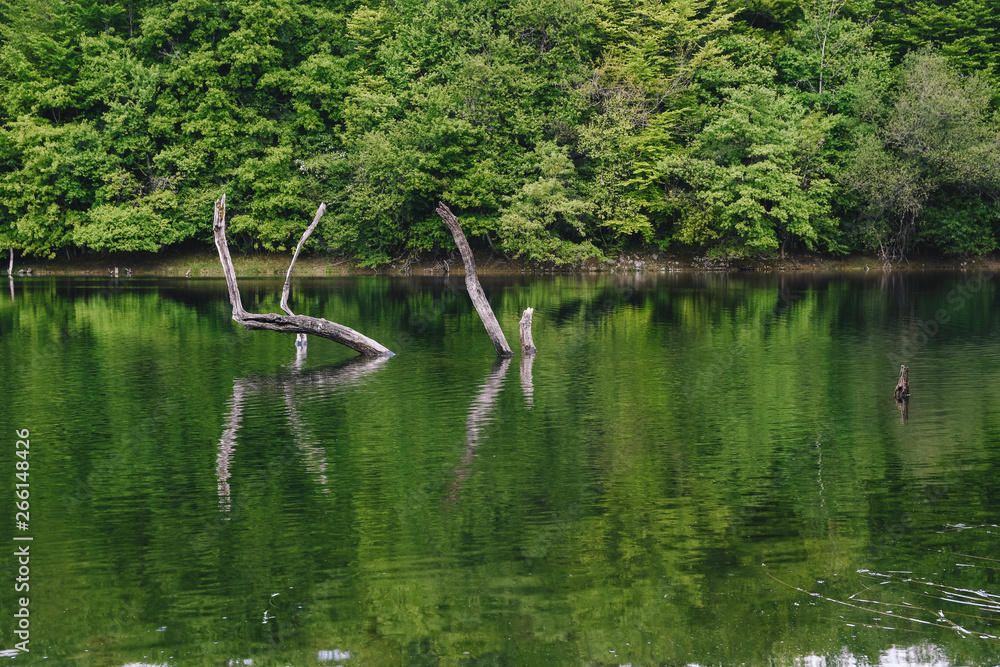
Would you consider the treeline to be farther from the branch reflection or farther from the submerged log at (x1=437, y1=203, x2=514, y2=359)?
the branch reflection

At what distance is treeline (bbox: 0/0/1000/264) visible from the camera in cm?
6494

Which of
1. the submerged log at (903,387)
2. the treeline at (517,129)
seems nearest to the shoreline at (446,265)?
the treeline at (517,129)

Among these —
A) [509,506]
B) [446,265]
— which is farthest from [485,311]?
[446,265]

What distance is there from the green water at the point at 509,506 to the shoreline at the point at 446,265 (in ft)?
127

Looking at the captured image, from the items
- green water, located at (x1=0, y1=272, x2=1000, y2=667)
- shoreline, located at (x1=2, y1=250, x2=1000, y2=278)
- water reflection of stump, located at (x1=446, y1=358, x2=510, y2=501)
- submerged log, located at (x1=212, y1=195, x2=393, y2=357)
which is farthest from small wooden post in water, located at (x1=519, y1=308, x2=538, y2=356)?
shoreline, located at (x1=2, y1=250, x2=1000, y2=278)

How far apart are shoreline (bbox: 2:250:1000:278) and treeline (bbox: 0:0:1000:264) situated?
1.30 meters

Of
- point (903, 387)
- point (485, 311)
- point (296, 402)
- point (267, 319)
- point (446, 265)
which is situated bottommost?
point (296, 402)

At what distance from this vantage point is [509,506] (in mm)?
14078

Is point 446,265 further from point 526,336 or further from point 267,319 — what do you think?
point 267,319

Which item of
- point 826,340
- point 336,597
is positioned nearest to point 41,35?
point 826,340

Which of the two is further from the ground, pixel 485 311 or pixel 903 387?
pixel 485 311

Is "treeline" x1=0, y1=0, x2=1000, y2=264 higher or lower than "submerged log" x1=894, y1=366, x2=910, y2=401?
higher

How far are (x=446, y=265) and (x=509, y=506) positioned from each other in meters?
55.8

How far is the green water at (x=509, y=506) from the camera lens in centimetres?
995
